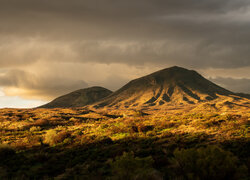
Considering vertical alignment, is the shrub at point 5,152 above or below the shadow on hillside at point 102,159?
above

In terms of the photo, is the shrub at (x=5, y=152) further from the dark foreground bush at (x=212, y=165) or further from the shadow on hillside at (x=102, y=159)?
the dark foreground bush at (x=212, y=165)

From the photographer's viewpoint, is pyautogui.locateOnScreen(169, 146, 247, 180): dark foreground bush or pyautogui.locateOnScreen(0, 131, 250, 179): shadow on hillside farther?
pyautogui.locateOnScreen(0, 131, 250, 179): shadow on hillside

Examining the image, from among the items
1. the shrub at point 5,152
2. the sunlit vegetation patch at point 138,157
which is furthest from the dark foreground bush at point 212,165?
the shrub at point 5,152

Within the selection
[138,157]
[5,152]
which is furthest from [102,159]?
[5,152]

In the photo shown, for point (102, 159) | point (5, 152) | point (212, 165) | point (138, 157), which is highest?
point (138, 157)

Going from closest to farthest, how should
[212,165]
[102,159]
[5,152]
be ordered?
1. [212,165]
2. [102,159]
3. [5,152]

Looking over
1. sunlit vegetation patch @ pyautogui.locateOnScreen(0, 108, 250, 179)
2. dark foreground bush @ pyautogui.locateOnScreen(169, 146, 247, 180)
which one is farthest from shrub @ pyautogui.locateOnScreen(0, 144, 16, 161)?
dark foreground bush @ pyautogui.locateOnScreen(169, 146, 247, 180)

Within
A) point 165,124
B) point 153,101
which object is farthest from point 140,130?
point 153,101

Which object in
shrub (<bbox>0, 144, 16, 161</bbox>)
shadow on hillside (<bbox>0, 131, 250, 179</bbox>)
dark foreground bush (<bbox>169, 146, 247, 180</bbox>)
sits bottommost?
shadow on hillside (<bbox>0, 131, 250, 179</bbox>)

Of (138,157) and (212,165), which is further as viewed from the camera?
(138,157)

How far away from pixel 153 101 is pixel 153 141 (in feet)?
603

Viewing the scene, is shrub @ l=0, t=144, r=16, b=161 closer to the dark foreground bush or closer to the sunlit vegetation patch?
the sunlit vegetation patch

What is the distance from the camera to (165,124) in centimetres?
2558

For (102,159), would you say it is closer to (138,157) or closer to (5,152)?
(138,157)
